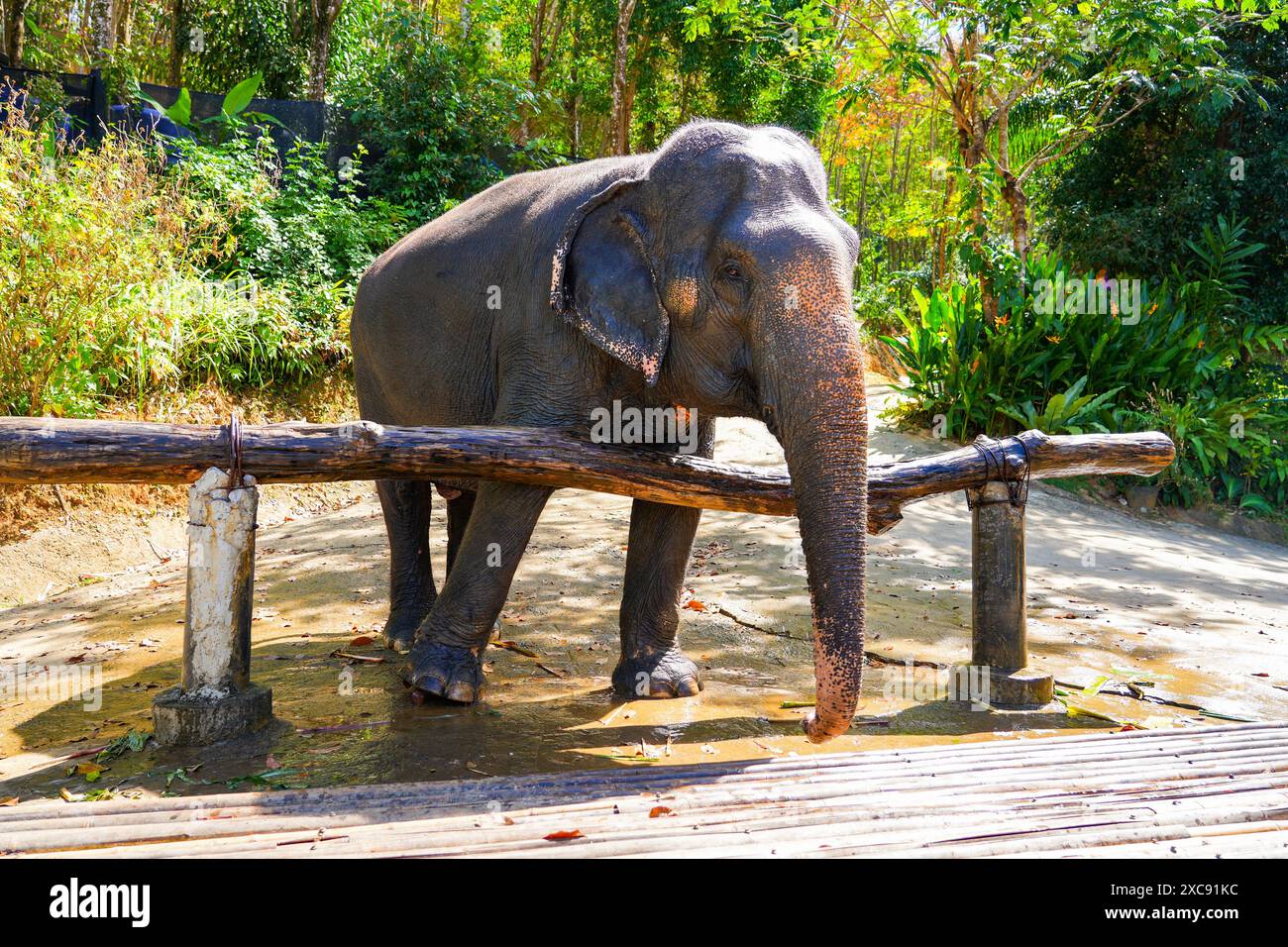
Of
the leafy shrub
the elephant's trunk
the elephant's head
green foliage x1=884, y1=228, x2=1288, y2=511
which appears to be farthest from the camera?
green foliage x1=884, y1=228, x2=1288, y2=511

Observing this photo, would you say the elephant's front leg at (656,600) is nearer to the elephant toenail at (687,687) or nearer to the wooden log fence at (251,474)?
the elephant toenail at (687,687)

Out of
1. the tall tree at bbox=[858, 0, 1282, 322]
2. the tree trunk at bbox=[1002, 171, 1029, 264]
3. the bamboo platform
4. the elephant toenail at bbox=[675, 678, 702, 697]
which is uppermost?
the tall tree at bbox=[858, 0, 1282, 322]

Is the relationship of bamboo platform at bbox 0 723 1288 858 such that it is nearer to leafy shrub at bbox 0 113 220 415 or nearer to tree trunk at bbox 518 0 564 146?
leafy shrub at bbox 0 113 220 415

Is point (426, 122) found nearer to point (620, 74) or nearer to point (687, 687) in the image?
point (620, 74)

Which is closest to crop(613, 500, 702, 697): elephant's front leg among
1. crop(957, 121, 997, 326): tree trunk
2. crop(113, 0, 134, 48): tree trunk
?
crop(957, 121, 997, 326): tree trunk

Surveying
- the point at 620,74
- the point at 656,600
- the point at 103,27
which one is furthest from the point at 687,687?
the point at 103,27

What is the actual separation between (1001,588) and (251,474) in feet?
11.0

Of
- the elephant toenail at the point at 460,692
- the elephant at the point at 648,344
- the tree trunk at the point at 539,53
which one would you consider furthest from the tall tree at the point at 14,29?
the elephant toenail at the point at 460,692

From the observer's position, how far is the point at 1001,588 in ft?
16.3

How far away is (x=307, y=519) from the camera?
380 inches

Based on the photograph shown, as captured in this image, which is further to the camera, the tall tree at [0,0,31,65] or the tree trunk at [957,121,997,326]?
the tall tree at [0,0,31,65]

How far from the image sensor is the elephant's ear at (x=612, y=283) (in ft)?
13.8

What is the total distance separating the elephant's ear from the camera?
421 centimetres

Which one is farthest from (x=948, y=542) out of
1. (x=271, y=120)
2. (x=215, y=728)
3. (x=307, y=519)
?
(x=271, y=120)
